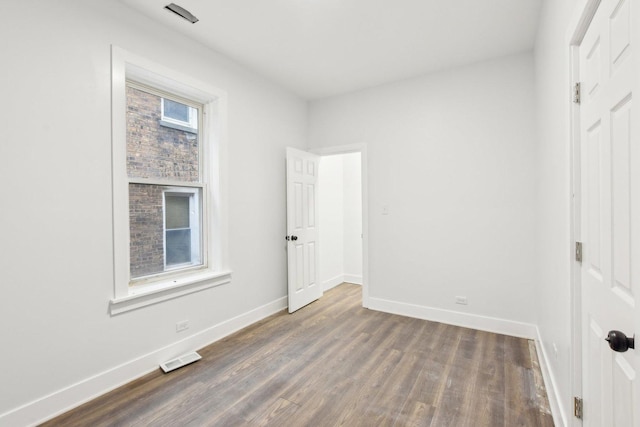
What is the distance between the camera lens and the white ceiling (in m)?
2.32

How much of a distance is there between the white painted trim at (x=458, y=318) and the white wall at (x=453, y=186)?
34 mm

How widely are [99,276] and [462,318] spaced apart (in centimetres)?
343

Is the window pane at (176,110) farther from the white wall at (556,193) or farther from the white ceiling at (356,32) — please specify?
the white wall at (556,193)

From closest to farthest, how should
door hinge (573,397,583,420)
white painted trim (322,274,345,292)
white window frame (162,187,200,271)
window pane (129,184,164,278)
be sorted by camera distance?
door hinge (573,397,583,420), window pane (129,184,164,278), white window frame (162,187,200,271), white painted trim (322,274,345,292)

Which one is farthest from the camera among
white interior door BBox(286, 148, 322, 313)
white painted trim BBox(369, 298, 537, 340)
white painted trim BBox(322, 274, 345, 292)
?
white painted trim BBox(322, 274, 345, 292)

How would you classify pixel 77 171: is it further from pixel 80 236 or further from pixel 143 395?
pixel 143 395

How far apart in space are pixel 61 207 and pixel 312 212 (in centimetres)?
274

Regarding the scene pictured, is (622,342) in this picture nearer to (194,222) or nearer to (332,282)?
(194,222)

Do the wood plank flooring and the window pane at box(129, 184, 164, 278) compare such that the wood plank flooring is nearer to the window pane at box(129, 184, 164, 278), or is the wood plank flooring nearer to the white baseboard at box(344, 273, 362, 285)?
the window pane at box(129, 184, 164, 278)

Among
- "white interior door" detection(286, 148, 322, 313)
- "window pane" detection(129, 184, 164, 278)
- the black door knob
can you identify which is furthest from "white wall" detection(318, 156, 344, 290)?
the black door knob

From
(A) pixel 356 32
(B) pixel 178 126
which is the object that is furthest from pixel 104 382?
(A) pixel 356 32

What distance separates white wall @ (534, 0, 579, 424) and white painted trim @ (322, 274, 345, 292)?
286 centimetres

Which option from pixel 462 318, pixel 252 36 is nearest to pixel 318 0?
pixel 252 36

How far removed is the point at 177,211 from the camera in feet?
9.22
